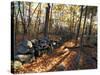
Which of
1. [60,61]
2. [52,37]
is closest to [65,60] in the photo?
[60,61]

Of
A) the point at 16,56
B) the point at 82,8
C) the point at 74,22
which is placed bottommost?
the point at 16,56

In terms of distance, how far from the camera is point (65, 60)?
2762 millimetres

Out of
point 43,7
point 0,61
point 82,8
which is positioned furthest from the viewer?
point 82,8

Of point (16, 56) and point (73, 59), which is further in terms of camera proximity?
point (73, 59)

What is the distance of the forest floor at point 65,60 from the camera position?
264 cm

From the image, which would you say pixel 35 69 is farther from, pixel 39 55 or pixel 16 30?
pixel 16 30

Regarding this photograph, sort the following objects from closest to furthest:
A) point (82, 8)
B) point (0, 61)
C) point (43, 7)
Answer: point (0, 61) → point (43, 7) → point (82, 8)

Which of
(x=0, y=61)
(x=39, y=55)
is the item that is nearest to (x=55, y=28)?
(x=39, y=55)

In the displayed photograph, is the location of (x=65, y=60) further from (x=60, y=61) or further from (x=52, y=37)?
(x=52, y=37)

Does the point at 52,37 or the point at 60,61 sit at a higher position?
the point at 52,37

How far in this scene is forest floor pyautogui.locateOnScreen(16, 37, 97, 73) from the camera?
264cm

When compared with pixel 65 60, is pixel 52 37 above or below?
above

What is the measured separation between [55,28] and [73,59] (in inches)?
17.6

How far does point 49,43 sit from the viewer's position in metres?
2.70
